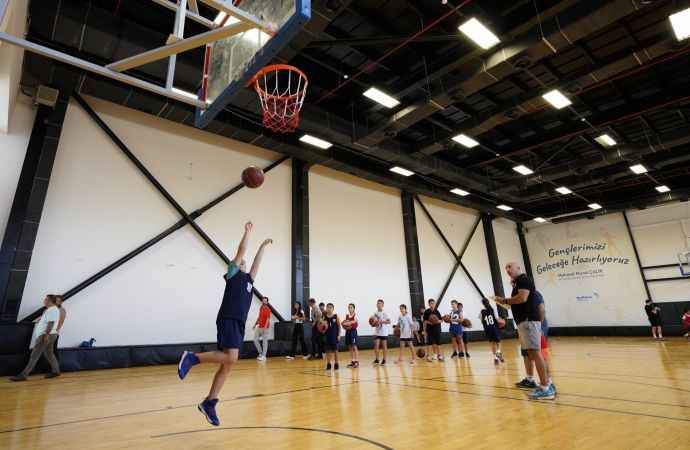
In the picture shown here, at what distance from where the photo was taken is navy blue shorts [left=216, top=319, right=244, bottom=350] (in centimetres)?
343

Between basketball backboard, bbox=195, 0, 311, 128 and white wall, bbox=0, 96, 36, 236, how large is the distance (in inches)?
222

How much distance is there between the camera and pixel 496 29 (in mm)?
8016

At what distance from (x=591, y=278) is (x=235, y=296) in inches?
857

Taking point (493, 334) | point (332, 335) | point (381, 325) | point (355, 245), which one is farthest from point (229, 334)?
point (355, 245)

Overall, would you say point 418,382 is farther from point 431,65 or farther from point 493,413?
point 431,65

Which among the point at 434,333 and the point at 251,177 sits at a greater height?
the point at 251,177

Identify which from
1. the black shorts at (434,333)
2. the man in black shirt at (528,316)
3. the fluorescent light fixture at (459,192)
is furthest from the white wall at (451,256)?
the man in black shirt at (528,316)

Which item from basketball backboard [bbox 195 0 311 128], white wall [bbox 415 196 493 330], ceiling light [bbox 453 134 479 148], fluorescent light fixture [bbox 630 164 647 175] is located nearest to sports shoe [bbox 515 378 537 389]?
basketball backboard [bbox 195 0 311 128]

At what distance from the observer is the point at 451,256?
18.0 metres

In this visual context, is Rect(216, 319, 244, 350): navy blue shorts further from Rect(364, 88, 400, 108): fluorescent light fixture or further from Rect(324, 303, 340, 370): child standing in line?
Rect(364, 88, 400, 108): fluorescent light fixture

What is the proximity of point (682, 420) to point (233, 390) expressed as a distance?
17.2 feet

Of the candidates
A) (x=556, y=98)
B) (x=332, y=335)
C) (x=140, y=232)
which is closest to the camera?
(x=332, y=335)

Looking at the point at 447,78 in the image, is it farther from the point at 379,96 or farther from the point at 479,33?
the point at 479,33

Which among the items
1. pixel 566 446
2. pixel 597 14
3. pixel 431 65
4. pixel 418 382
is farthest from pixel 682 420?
pixel 431 65
